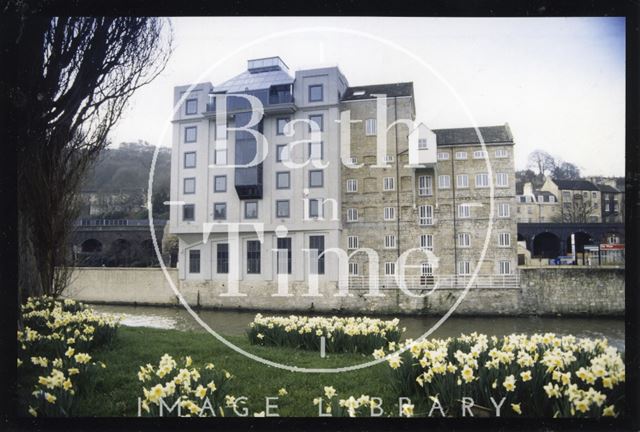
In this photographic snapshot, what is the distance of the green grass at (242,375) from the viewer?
4469 mm

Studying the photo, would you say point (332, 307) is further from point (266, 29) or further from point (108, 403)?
point (266, 29)

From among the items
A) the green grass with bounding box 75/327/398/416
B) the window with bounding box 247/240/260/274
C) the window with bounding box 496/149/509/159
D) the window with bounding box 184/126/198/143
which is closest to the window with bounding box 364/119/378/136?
the window with bounding box 496/149/509/159

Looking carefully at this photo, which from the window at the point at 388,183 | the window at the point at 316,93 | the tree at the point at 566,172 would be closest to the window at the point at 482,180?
the tree at the point at 566,172

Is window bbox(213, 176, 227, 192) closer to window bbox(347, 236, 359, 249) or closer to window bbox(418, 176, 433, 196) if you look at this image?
window bbox(347, 236, 359, 249)

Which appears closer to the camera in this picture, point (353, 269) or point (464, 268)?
point (464, 268)

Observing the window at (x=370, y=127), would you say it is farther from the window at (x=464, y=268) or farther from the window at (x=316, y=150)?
the window at (x=464, y=268)

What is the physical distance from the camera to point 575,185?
4910 millimetres

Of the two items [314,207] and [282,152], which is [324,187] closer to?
[314,207]

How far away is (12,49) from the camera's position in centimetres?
469

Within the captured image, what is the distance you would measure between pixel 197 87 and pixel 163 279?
6.44ft

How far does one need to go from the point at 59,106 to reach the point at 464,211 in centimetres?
419

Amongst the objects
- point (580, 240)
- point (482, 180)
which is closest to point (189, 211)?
point (482, 180)

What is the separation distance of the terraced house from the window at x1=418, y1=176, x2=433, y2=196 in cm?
1
